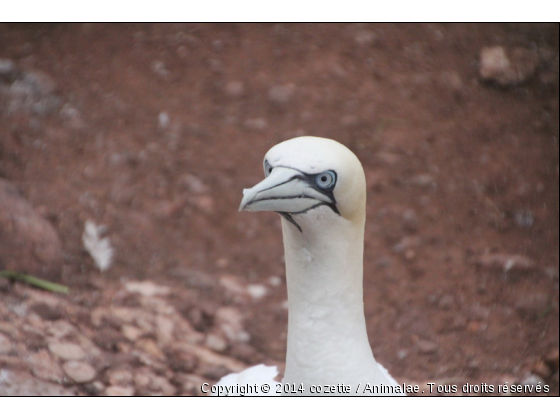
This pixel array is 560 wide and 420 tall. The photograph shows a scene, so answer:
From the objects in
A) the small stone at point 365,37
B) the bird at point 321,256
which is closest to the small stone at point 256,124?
the small stone at point 365,37

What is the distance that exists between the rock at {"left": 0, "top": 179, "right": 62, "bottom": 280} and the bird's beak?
7.45ft

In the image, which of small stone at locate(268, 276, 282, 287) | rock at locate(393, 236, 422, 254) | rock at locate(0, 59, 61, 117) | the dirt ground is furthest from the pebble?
rock at locate(393, 236, 422, 254)

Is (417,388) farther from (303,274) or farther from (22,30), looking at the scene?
(22,30)

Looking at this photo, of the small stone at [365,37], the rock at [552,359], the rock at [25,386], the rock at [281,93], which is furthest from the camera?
the small stone at [365,37]

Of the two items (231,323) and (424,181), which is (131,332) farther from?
(424,181)

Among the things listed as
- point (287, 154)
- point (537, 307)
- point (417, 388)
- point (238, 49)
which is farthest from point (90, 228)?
point (537, 307)

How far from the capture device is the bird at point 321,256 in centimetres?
201

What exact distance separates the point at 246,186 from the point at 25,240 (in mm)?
1472

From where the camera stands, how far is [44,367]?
10.6 feet

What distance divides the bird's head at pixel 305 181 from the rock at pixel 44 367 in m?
1.77

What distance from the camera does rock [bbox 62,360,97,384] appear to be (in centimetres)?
326

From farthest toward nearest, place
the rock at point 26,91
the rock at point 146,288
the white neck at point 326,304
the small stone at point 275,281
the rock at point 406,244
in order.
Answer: the rock at point 26,91 < the rock at point 406,244 < the small stone at point 275,281 < the rock at point 146,288 < the white neck at point 326,304

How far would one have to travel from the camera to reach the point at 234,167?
15.0 feet

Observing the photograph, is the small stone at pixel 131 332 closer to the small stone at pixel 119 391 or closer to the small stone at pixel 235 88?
the small stone at pixel 119 391
